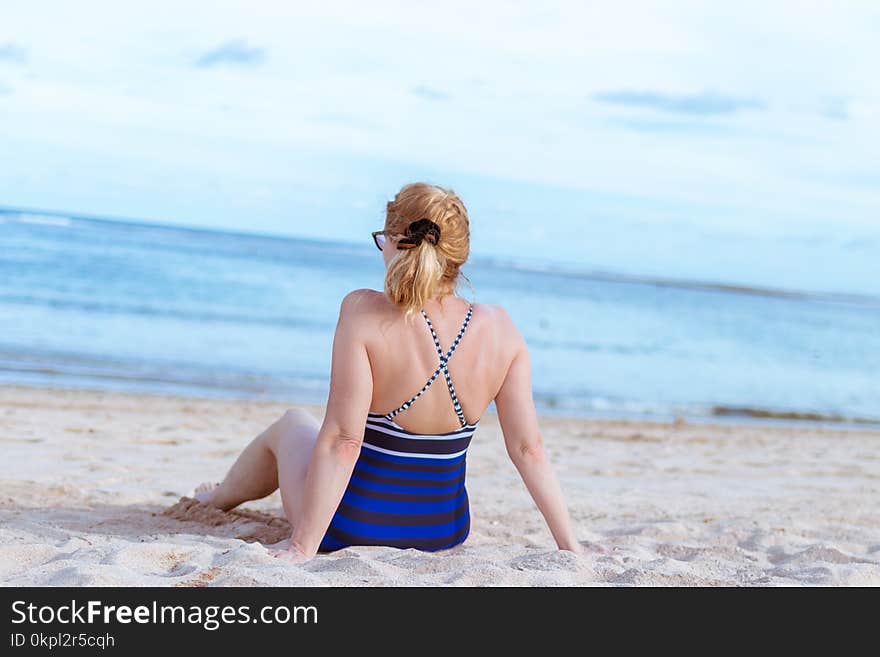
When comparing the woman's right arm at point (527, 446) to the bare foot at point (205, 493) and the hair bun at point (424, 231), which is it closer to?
the hair bun at point (424, 231)

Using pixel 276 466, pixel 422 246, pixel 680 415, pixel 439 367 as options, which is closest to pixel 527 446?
pixel 439 367

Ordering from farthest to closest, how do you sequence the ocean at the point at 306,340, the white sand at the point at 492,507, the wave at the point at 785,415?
the wave at the point at 785,415, the ocean at the point at 306,340, the white sand at the point at 492,507

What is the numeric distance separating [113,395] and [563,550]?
639 cm

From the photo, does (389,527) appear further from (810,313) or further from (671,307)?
(810,313)

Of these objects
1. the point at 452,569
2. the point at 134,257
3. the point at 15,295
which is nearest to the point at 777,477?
the point at 452,569

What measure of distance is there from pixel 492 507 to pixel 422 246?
8.37ft

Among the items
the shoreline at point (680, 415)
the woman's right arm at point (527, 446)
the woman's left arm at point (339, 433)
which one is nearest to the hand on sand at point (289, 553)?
the woman's left arm at point (339, 433)

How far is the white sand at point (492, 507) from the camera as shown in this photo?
3.19 metres

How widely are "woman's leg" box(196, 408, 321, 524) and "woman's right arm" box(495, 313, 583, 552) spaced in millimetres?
777

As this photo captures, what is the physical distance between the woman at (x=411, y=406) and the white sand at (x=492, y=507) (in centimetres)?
16

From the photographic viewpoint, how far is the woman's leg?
3.79m

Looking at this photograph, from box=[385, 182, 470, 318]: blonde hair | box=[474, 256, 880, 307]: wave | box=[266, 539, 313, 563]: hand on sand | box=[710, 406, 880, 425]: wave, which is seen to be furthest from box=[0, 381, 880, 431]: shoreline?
box=[474, 256, 880, 307]: wave

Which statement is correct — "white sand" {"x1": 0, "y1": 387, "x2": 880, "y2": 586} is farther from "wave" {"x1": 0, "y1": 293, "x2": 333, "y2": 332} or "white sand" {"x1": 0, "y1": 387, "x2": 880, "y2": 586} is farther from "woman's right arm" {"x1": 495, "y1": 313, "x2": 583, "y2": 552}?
"wave" {"x1": 0, "y1": 293, "x2": 333, "y2": 332}

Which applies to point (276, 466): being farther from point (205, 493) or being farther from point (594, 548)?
point (594, 548)
